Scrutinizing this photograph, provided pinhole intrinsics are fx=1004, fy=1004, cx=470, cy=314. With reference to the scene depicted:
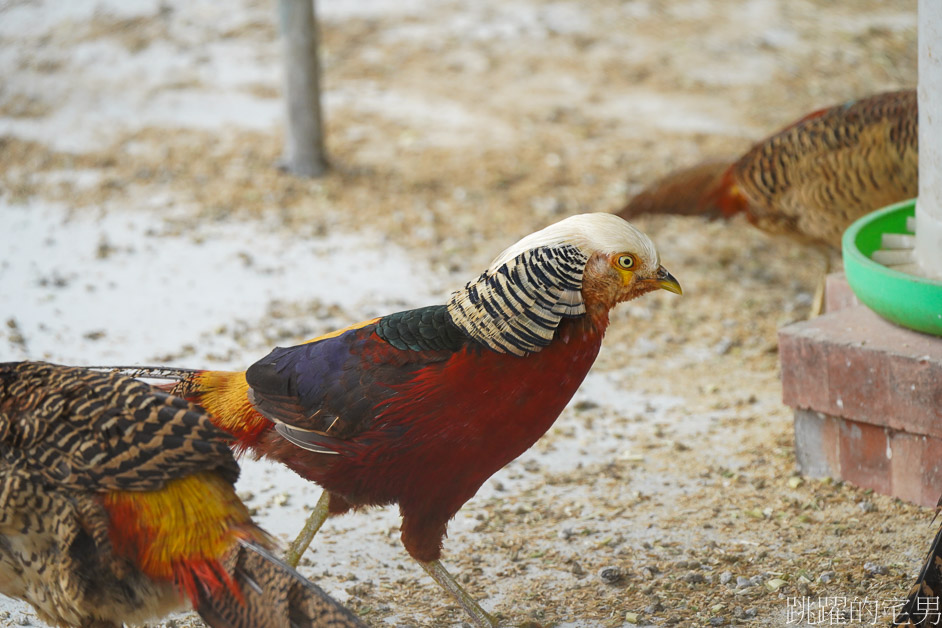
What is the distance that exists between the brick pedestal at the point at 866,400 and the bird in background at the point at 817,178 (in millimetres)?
982

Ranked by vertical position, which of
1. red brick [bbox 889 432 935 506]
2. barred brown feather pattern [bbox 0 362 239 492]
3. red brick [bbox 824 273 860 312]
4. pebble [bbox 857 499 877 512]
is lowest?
pebble [bbox 857 499 877 512]

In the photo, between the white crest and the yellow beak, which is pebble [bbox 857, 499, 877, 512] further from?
the white crest

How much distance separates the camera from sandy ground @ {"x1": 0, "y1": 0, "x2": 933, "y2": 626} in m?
3.17

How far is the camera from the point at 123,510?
237cm

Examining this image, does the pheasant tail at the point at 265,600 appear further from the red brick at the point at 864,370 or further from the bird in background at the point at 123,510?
the red brick at the point at 864,370

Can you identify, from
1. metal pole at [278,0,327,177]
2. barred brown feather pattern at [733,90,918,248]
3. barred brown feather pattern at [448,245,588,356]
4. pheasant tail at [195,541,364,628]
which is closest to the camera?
pheasant tail at [195,541,364,628]

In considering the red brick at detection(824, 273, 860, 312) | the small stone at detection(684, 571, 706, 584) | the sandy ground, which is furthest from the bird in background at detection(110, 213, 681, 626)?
the red brick at detection(824, 273, 860, 312)

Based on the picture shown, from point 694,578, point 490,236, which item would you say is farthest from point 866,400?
point 490,236

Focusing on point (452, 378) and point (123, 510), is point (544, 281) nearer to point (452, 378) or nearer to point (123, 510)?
point (452, 378)

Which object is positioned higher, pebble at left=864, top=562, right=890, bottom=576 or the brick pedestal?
the brick pedestal

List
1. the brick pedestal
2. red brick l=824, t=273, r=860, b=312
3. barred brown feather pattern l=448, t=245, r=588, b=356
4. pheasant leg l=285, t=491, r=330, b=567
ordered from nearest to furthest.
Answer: barred brown feather pattern l=448, t=245, r=588, b=356 < pheasant leg l=285, t=491, r=330, b=567 < the brick pedestal < red brick l=824, t=273, r=860, b=312

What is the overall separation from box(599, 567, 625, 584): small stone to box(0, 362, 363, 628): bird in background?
116cm

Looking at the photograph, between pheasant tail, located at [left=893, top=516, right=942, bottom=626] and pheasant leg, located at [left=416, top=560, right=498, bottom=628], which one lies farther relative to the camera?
pheasant leg, located at [left=416, top=560, right=498, bottom=628]

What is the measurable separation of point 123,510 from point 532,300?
1.10 metres
